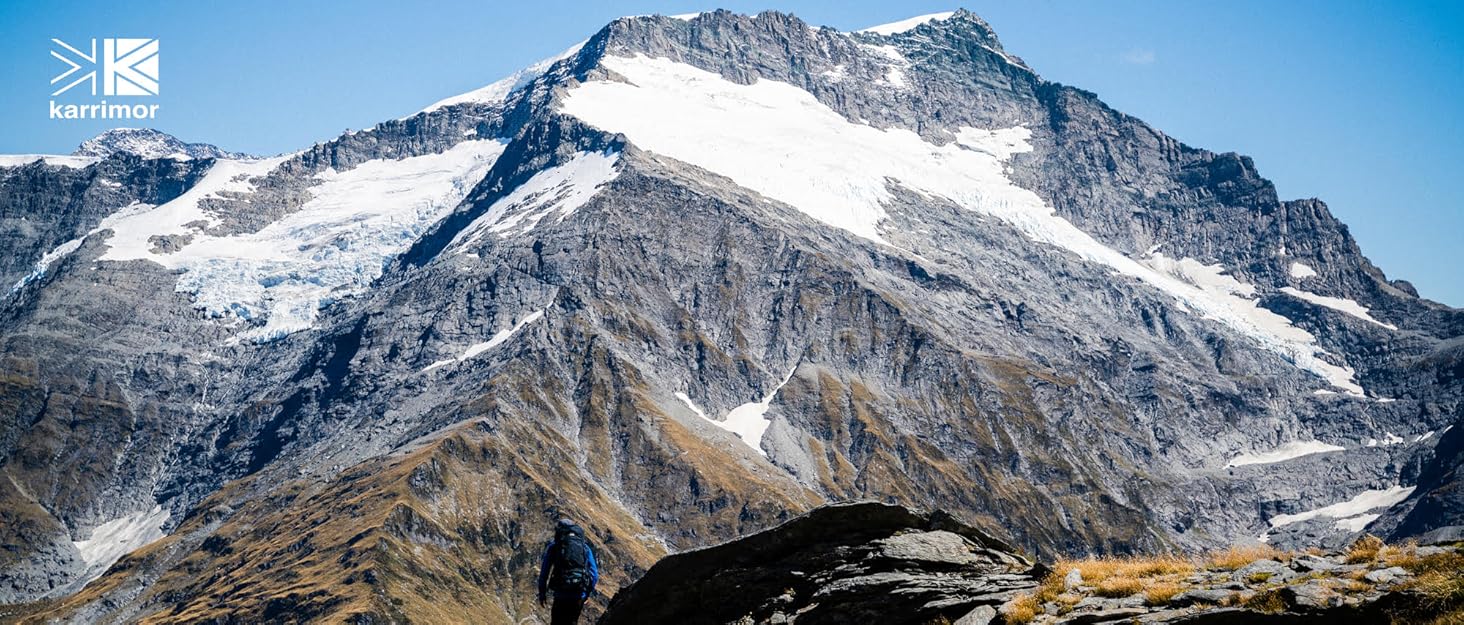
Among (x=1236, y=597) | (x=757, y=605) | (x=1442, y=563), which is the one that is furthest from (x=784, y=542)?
(x=1442, y=563)

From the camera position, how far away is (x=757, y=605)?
33.4 m

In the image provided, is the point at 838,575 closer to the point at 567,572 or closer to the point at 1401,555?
the point at 567,572

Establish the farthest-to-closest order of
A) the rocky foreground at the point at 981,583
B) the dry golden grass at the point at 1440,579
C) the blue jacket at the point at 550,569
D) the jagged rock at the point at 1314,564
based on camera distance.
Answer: the blue jacket at the point at 550,569
the jagged rock at the point at 1314,564
the rocky foreground at the point at 981,583
the dry golden grass at the point at 1440,579

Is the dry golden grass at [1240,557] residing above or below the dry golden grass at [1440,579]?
below

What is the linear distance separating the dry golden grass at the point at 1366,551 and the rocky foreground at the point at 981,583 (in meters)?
0.03

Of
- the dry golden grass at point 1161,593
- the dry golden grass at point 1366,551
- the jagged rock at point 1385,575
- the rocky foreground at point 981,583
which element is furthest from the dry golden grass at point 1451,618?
the dry golden grass at point 1161,593

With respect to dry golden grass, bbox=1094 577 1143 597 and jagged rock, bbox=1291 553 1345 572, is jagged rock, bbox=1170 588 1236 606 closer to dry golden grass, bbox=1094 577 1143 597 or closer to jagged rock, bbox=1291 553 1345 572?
dry golden grass, bbox=1094 577 1143 597

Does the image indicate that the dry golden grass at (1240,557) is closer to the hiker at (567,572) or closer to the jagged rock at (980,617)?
the jagged rock at (980,617)

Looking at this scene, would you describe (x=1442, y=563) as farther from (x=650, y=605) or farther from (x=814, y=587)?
(x=650, y=605)

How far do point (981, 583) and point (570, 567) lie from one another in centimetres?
982

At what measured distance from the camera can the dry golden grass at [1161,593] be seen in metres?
25.8

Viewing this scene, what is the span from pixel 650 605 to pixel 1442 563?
64.4 ft

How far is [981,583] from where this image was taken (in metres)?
29.5

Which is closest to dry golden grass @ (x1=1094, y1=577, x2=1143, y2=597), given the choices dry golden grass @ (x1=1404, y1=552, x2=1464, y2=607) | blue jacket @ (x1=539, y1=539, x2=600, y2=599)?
dry golden grass @ (x1=1404, y1=552, x2=1464, y2=607)
